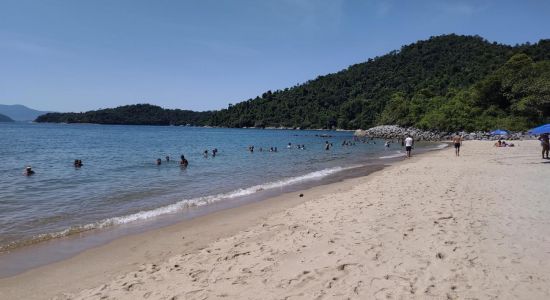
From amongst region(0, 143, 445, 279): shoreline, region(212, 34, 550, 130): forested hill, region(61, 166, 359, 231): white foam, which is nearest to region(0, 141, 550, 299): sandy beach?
region(0, 143, 445, 279): shoreline

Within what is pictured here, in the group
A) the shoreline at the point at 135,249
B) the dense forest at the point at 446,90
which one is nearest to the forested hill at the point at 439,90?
the dense forest at the point at 446,90

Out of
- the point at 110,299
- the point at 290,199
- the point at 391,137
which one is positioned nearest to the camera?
the point at 110,299

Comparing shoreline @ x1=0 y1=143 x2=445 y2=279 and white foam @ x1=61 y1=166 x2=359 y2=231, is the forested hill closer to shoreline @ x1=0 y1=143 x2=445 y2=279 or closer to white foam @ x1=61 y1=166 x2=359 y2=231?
white foam @ x1=61 y1=166 x2=359 y2=231

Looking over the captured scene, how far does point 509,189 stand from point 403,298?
9801 millimetres

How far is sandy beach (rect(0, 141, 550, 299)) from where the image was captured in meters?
5.25

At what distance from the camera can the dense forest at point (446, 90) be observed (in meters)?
68.9

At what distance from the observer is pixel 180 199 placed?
14.9 m

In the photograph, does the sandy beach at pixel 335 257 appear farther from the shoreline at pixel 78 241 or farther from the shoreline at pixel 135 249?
the shoreline at pixel 78 241

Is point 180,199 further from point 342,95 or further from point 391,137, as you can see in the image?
point 342,95

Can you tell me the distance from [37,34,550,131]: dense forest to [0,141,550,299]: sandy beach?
65383 mm

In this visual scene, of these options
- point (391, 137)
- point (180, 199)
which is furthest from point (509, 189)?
point (391, 137)

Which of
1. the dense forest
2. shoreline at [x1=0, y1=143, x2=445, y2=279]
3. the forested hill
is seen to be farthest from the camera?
the forested hill

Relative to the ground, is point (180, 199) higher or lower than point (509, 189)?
lower

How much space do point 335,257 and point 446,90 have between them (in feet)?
396
